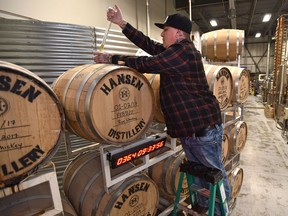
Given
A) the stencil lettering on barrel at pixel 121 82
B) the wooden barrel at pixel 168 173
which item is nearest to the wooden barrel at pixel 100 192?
the wooden barrel at pixel 168 173

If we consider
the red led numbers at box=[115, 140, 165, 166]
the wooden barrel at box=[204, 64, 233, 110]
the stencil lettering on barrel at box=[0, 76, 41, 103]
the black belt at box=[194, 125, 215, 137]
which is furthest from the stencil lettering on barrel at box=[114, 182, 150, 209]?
the wooden barrel at box=[204, 64, 233, 110]

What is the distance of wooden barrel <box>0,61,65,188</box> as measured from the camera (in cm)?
120

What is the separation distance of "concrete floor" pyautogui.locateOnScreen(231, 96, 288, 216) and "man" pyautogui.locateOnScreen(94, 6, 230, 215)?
1994 millimetres

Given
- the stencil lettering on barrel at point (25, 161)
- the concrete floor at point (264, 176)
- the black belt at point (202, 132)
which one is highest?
the stencil lettering on barrel at point (25, 161)

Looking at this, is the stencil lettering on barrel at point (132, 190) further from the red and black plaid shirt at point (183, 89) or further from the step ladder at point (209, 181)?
the red and black plaid shirt at point (183, 89)

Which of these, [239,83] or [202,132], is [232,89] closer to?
[239,83]

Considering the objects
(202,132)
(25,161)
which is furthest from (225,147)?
(25,161)

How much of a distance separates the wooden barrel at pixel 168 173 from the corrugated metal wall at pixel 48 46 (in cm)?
178

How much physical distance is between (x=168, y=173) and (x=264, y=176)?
3.40 m

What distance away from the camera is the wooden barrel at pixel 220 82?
114 inches

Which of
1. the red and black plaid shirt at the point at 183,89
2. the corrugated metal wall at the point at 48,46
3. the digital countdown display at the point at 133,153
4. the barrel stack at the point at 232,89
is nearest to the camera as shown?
the digital countdown display at the point at 133,153

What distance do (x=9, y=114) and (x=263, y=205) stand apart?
4366mm

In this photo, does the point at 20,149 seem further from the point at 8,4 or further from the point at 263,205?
the point at 263,205

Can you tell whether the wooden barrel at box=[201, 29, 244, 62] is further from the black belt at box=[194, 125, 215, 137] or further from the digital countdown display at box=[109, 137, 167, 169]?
the digital countdown display at box=[109, 137, 167, 169]
